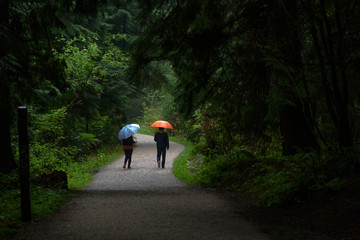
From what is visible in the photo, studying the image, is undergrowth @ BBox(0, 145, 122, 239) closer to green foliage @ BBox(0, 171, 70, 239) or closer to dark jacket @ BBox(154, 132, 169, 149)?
green foliage @ BBox(0, 171, 70, 239)

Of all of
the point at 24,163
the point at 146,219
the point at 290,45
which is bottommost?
the point at 146,219

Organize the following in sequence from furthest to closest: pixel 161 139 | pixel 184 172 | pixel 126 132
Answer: pixel 161 139, pixel 126 132, pixel 184 172

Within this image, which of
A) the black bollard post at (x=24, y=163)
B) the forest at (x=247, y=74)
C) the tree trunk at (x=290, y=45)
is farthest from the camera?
the tree trunk at (x=290, y=45)

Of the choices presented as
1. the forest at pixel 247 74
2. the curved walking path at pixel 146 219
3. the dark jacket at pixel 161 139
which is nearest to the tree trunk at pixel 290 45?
the forest at pixel 247 74

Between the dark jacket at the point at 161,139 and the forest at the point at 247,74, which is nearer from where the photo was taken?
the forest at the point at 247,74

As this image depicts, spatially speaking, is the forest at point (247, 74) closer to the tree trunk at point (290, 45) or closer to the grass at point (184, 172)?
the tree trunk at point (290, 45)

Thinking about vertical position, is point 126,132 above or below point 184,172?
above

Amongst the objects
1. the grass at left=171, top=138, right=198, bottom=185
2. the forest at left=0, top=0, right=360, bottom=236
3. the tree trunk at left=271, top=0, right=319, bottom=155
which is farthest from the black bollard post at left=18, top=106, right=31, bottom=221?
the grass at left=171, top=138, right=198, bottom=185

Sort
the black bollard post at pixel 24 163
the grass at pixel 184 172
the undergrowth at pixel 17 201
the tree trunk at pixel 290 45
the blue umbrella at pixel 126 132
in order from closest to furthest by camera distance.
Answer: the undergrowth at pixel 17 201 → the black bollard post at pixel 24 163 → the tree trunk at pixel 290 45 → the grass at pixel 184 172 → the blue umbrella at pixel 126 132

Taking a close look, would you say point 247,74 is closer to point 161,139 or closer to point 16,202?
point 16,202

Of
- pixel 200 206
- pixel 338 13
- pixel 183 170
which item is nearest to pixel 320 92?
pixel 338 13

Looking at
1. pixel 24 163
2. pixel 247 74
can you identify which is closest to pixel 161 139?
pixel 247 74

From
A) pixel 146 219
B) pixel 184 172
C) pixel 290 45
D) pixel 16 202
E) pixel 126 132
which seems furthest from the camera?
pixel 126 132

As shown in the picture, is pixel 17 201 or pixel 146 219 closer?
pixel 146 219
